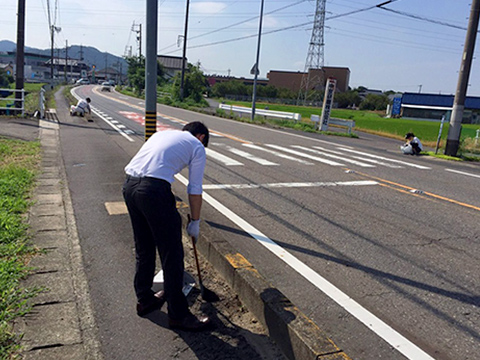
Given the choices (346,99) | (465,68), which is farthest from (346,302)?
(346,99)

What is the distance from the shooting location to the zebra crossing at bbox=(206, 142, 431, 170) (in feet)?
39.7

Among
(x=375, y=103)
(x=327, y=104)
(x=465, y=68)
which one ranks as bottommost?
(x=327, y=104)

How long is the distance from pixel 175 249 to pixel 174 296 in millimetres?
387

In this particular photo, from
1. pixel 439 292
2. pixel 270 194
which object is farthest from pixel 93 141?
pixel 439 292

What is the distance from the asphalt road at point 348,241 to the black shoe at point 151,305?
0.19 meters

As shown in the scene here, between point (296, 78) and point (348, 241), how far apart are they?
4136 inches

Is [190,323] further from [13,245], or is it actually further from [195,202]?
[13,245]

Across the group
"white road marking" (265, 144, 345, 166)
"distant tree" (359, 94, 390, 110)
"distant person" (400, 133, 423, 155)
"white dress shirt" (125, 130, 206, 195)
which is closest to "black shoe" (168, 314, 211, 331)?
"white dress shirt" (125, 130, 206, 195)

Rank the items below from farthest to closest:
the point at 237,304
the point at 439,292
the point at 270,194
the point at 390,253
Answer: the point at 270,194 → the point at 390,253 → the point at 439,292 → the point at 237,304

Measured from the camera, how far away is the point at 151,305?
142 inches

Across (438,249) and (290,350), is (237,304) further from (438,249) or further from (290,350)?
(438,249)

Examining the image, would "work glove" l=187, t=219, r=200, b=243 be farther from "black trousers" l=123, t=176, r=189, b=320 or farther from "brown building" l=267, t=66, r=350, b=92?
"brown building" l=267, t=66, r=350, b=92

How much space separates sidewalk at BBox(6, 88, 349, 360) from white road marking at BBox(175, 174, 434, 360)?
735 mm

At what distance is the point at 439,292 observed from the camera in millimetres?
4285
